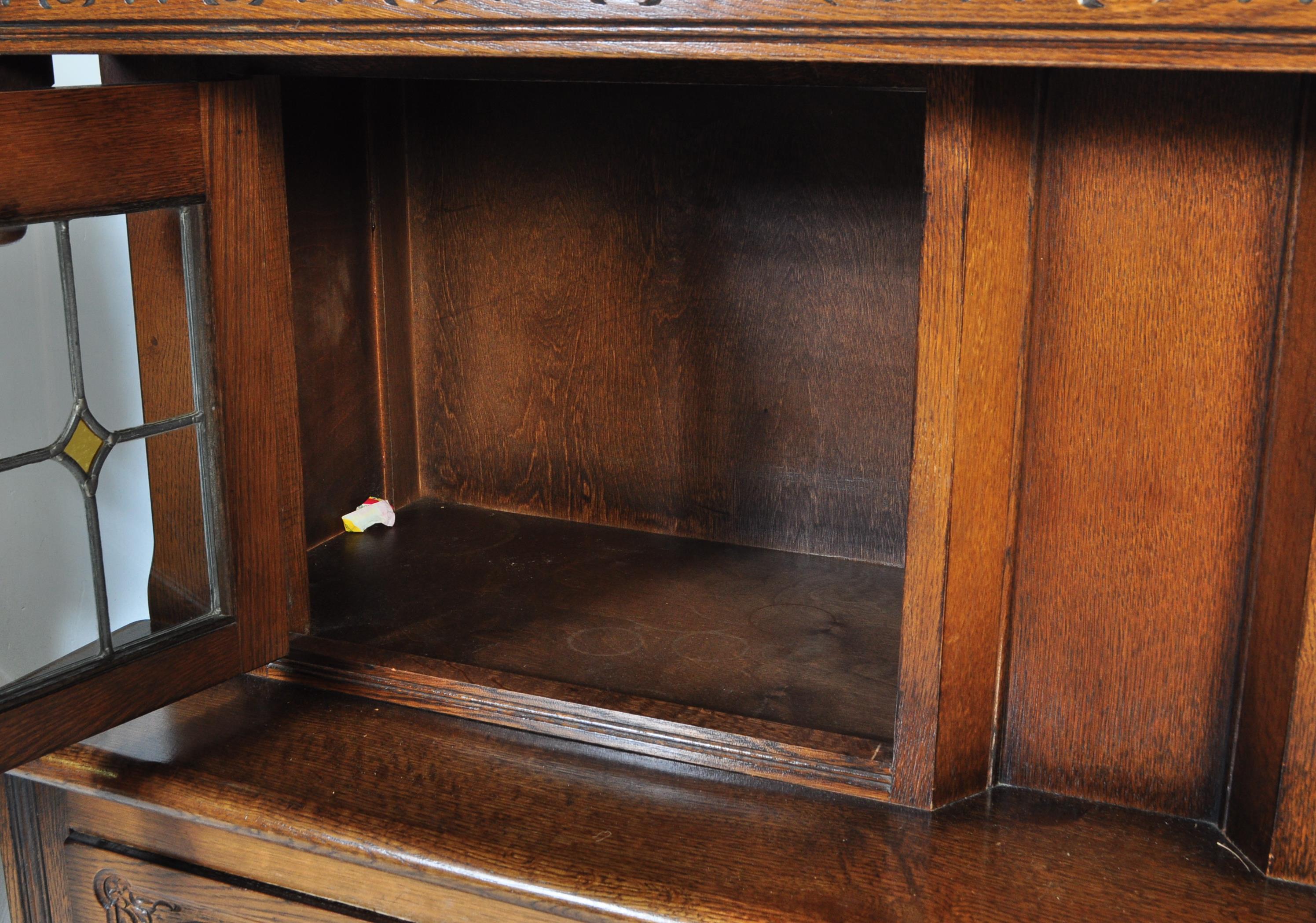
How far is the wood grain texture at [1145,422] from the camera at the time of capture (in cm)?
96

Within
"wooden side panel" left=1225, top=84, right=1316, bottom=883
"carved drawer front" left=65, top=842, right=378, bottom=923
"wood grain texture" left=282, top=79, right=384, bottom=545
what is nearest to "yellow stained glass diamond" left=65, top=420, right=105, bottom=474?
"carved drawer front" left=65, top=842, right=378, bottom=923

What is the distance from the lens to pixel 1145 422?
1003mm

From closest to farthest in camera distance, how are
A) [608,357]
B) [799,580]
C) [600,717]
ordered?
[600,717] < [799,580] < [608,357]

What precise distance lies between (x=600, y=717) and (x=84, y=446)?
53 centimetres

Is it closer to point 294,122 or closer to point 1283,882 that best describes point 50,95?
point 294,122

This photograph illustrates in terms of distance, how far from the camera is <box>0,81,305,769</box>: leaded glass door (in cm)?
105

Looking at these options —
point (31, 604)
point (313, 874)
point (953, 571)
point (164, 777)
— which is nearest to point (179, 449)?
point (31, 604)

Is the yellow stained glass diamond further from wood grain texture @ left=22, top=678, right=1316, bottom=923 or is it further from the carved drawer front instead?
the carved drawer front

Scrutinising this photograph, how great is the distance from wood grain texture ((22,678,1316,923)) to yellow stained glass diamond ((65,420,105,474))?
0.95 feet

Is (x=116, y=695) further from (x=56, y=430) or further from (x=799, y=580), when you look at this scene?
(x=799, y=580)

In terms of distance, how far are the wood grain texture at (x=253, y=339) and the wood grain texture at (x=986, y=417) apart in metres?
0.68

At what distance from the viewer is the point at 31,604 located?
1100mm

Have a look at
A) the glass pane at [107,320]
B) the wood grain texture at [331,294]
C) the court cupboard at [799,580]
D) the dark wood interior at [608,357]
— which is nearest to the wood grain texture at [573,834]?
the court cupboard at [799,580]

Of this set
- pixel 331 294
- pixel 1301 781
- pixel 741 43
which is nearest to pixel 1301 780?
pixel 1301 781
